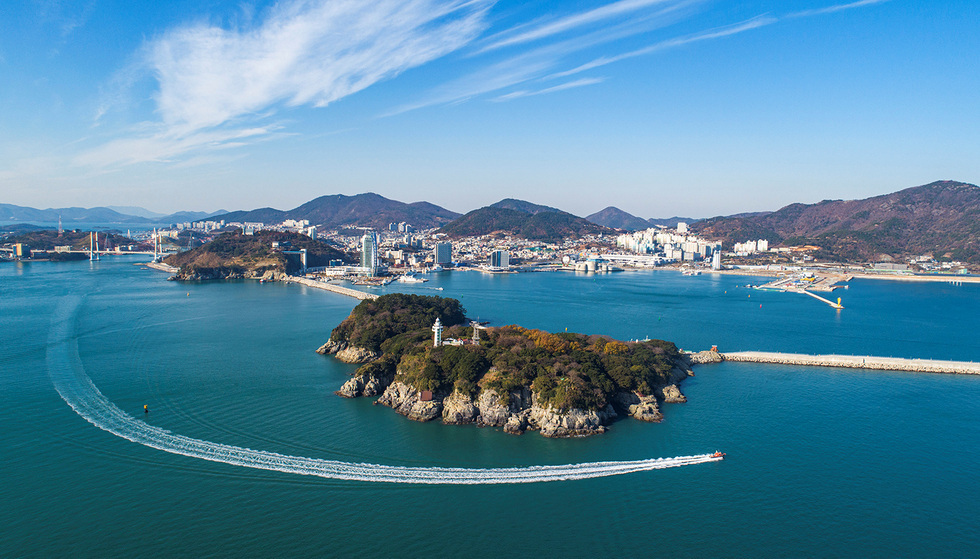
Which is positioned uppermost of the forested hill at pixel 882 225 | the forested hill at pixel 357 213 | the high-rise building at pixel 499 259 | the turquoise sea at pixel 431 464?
the forested hill at pixel 357 213

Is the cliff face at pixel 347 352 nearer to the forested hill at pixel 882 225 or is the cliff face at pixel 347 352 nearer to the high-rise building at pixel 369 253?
the high-rise building at pixel 369 253

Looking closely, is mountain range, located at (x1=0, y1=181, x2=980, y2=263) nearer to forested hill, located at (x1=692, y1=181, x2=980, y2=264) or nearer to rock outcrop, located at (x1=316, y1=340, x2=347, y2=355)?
forested hill, located at (x1=692, y1=181, x2=980, y2=264)

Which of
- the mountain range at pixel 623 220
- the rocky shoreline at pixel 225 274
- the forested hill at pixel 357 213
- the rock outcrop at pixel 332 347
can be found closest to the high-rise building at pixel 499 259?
the rocky shoreline at pixel 225 274

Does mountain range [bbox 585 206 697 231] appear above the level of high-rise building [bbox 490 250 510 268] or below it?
above

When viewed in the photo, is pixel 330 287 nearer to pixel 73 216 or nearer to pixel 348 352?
pixel 348 352

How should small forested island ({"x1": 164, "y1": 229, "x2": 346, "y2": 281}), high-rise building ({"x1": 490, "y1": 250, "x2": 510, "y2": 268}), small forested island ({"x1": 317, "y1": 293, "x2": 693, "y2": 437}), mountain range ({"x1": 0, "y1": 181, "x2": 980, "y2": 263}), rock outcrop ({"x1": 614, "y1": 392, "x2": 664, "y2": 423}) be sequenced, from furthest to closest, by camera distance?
mountain range ({"x1": 0, "y1": 181, "x2": 980, "y2": 263}) < high-rise building ({"x1": 490, "y1": 250, "x2": 510, "y2": 268}) < small forested island ({"x1": 164, "y1": 229, "x2": 346, "y2": 281}) < rock outcrop ({"x1": 614, "y1": 392, "x2": 664, "y2": 423}) < small forested island ({"x1": 317, "y1": 293, "x2": 693, "y2": 437})

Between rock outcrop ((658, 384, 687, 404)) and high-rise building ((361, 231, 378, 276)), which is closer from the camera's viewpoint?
rock outcrop ((658, 384, 687, 404))

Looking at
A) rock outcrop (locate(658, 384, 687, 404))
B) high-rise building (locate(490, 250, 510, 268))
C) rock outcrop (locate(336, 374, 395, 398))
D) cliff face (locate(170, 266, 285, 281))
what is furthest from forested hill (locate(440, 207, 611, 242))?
rock outcrop (locate(336, 374, 395, 398))
